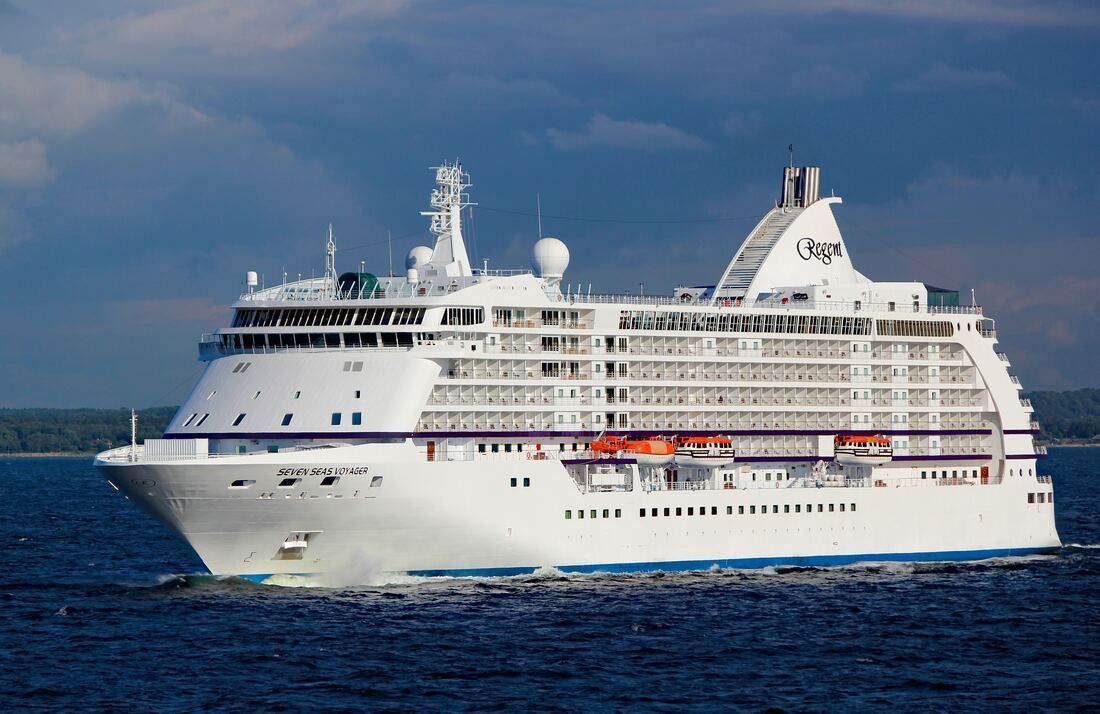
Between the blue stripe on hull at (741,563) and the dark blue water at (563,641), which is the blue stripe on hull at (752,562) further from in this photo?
the dark blue water at (563,641)

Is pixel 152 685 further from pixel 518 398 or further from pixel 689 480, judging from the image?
pixel 689 480

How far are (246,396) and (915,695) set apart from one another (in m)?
21.8

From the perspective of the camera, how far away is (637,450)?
48250 millimetres

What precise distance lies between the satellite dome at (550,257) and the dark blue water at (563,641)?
1105cm

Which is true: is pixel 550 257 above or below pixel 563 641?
above

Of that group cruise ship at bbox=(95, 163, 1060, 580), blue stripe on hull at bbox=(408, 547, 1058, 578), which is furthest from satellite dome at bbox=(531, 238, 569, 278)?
blue stripe on hull at bbox=(408, 547, 1058, 578)

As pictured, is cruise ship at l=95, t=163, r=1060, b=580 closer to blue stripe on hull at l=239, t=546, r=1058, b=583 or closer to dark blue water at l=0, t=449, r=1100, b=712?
blue stripe on hull at l=239, t=546, r=1058, b=583

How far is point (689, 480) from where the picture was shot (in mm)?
49875

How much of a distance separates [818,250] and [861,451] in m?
9.11

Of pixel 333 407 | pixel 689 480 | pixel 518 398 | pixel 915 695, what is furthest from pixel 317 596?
pixel 915 695

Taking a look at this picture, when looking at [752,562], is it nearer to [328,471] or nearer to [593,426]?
[593,426]

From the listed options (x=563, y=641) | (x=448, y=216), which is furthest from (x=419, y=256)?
(x=563, y=641)

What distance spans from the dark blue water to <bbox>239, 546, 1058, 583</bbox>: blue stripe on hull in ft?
1.29

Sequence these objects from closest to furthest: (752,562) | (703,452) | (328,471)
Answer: (328,471), (703,452), (752,562)
